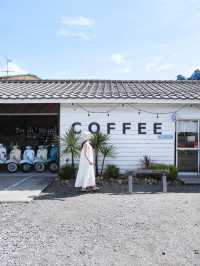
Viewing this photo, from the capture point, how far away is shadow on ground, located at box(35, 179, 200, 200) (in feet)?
31.8

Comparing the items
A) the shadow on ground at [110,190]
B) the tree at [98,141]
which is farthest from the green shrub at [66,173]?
the tree at [98,141]

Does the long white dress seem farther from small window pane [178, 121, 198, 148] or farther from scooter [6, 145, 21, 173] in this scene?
scooter [6, 145, 21, 173]

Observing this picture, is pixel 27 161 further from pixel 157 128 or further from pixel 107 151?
pixel 157 128

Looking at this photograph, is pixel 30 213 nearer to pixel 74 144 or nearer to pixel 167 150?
pixel 74 144

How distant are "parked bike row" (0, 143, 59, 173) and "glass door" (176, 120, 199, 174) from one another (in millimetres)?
4484

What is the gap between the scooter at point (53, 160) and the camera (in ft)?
45.3

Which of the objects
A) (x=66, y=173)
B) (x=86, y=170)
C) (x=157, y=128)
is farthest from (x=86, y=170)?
(x=157, y=128)

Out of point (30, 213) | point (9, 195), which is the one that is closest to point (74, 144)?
point (9, 195)

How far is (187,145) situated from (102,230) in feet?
24.4

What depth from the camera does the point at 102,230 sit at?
21.0 feet

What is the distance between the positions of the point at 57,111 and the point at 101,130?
6.08 ft

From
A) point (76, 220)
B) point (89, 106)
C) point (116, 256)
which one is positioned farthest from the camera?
point (89, 106)

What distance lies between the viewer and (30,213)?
7.67 m

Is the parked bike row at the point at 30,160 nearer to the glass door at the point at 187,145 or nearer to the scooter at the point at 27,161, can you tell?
the scooter at the point at 27,161
